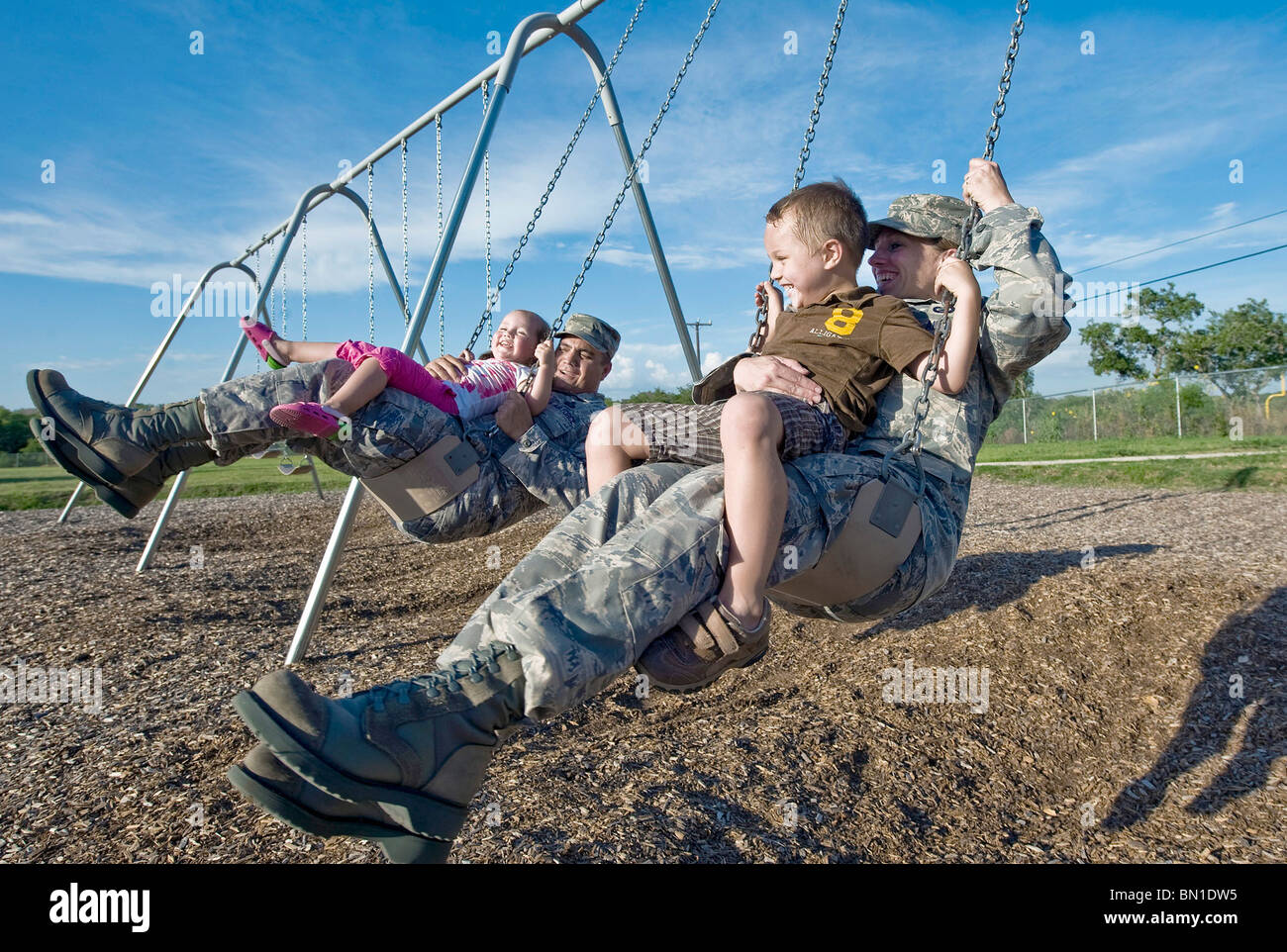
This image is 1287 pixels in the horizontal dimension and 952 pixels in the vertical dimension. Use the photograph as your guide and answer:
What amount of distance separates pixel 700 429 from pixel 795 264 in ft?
1.92

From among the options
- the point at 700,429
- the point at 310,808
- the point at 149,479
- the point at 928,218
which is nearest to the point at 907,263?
the point at 928,218

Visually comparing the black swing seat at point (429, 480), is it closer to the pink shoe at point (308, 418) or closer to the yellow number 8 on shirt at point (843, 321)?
the pink shoe at point (308, 418)

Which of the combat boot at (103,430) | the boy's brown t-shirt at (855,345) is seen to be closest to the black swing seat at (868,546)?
the boy's brown t-shirt at (855,345)

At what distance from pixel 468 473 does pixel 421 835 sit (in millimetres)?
1751

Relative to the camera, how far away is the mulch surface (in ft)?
7.17

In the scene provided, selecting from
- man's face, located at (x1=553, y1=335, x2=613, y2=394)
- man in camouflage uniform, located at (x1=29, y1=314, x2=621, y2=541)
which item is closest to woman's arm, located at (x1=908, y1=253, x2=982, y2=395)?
man in camouflage uniform, located at (x1=29, y1=314, x2=621, y2=541)

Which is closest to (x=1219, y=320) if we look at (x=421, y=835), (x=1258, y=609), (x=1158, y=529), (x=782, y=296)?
(x=1158, y=529)

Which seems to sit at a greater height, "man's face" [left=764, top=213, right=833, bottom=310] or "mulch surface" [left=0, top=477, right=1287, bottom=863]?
"man's face" [left=764, top=213, right=833, bottom=310]

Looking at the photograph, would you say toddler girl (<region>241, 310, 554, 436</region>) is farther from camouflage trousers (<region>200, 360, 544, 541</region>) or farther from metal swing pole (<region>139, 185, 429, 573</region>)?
metal swing pole (<region>139, 185, 429, 573</region>)

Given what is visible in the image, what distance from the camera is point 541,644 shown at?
1305 mm

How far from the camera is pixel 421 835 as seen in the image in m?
1.30

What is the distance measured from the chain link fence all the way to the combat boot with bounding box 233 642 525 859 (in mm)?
18114

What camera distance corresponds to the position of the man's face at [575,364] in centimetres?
339
